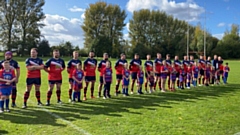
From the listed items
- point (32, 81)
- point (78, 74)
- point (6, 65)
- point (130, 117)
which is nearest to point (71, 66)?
point (78, 74)

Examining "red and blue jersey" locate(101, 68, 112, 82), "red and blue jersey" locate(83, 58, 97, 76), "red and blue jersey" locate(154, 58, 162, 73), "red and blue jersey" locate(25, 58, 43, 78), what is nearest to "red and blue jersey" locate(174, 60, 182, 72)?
"red and blue jersey" locate(154, 58, 162, 73)

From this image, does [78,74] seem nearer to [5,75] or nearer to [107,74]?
[107,74]

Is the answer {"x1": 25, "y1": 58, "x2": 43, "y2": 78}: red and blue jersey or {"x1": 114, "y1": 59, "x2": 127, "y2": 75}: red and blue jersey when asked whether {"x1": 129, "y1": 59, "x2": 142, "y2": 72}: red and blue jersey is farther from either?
{"x1": 25, "y1": 58, "x2": 43, "y2": 78}: red and blue jersey

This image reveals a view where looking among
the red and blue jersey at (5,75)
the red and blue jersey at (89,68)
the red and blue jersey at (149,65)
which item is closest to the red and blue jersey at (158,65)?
the red and blue jersey at (149,65)

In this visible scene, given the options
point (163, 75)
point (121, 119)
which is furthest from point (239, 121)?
point (163, 75)

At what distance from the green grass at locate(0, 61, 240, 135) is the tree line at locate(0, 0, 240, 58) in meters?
50.0

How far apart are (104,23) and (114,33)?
4077mm

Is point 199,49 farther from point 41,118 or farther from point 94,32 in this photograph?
point 41,118

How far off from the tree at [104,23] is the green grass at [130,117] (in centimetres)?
5622

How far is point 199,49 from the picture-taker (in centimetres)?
6881

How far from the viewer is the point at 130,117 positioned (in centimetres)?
709

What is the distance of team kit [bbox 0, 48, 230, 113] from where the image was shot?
8.17 m

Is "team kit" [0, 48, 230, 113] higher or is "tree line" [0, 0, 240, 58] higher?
"tree line" [0, 0, 240, 58]

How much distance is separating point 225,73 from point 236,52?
6540 centimetres
